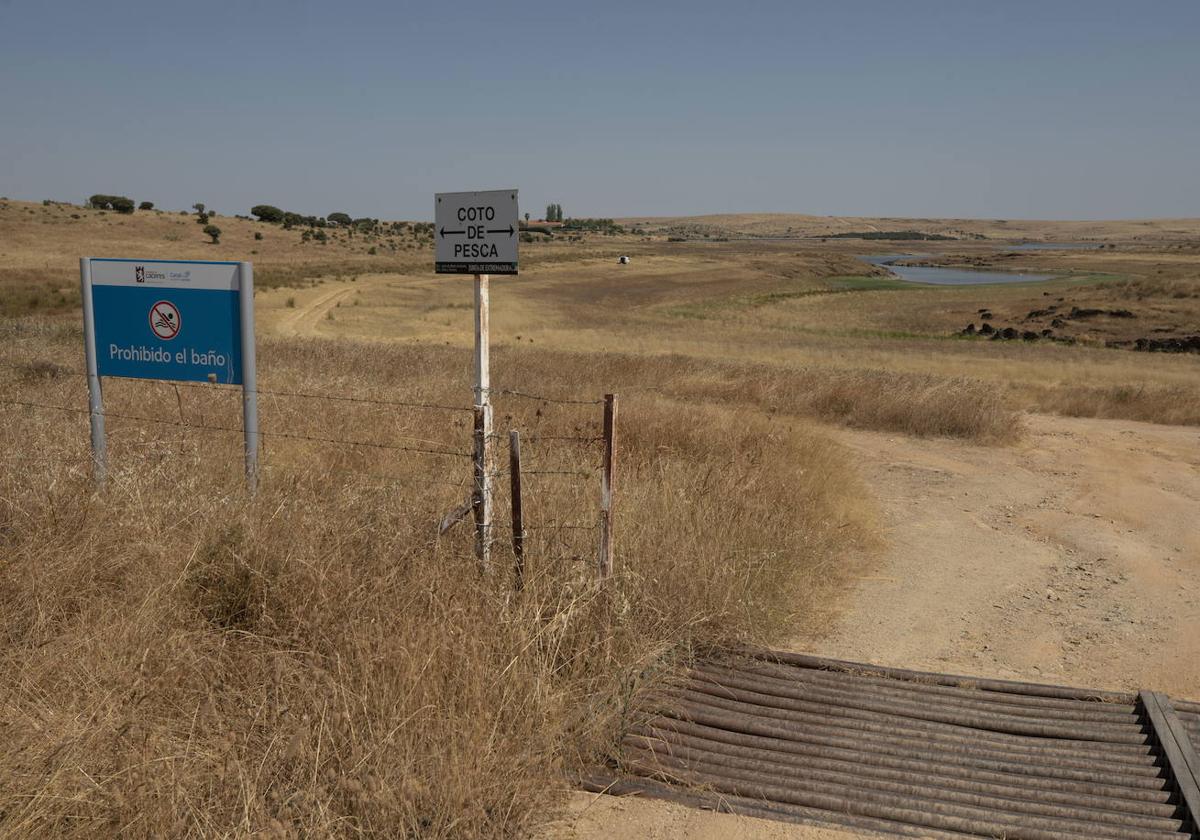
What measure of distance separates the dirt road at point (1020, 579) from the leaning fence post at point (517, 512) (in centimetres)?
148

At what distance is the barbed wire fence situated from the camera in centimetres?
542

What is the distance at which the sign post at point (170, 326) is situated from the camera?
6488mm

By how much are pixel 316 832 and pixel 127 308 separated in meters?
4.73

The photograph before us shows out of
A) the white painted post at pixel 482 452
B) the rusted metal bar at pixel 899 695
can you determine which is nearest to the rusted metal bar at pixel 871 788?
the rusted metal bar at pixel 899 695

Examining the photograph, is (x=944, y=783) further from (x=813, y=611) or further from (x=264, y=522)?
(x=264, y=522)

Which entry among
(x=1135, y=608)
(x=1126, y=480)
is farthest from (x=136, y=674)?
(x=1126, y=480)

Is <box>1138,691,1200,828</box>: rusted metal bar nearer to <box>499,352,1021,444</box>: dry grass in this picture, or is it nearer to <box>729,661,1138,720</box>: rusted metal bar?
<box>729,661,1138,720</box>: rusted metal bar

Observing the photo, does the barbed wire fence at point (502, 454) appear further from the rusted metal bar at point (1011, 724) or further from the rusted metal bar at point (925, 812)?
the rusted metal bar at point (1011, 724)

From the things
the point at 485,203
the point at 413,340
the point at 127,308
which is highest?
the point at 485,203

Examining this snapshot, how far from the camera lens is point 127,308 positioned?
6.84 metres

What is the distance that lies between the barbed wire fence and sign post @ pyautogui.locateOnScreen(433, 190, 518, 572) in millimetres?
118

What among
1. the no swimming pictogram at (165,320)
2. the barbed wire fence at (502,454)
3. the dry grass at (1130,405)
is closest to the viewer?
the barbed wire fence at (502,454)

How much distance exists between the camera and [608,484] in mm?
5355

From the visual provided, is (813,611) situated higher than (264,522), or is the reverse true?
(264,522)
